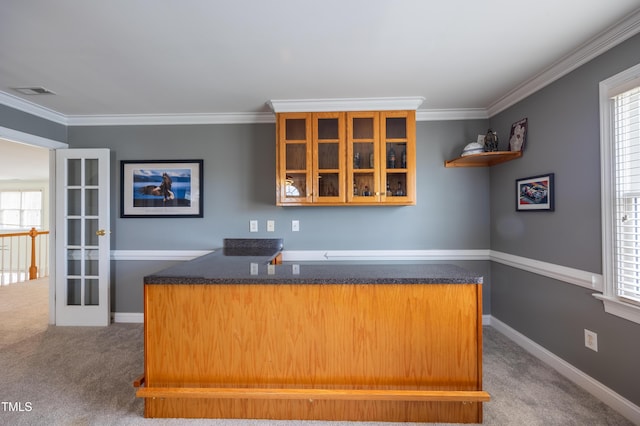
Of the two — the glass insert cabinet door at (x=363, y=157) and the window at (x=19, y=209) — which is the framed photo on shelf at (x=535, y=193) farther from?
the window at (x=19, y=209)

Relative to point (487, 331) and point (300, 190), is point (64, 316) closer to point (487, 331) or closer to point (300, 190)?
point (300, 190)

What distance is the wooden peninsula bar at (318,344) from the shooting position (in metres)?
1.57

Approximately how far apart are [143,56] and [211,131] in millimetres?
1181

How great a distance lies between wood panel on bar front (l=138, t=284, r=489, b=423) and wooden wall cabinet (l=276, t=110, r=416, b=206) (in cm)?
133

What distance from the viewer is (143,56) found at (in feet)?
6.53

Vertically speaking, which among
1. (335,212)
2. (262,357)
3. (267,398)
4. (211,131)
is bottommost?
(267,398)

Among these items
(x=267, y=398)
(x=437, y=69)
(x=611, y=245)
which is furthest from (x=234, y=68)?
(x=611, y=245)

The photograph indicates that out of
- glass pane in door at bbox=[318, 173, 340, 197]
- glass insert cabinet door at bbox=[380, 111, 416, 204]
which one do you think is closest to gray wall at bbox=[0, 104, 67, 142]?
glass pane in door at bbox=[318, 173, 340, 197]

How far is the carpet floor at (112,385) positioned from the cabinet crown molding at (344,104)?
235cm

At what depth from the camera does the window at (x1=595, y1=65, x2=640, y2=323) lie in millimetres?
1682

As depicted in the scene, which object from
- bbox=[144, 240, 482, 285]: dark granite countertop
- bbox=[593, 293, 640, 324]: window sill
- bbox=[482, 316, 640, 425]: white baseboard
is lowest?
bbox=[482, 316, 640, 425]: white baseboard

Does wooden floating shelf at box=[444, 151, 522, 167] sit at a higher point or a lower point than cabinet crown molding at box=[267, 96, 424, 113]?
lower

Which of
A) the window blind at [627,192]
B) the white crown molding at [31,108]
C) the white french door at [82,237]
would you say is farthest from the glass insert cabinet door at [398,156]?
the white crown molding at [31,108]

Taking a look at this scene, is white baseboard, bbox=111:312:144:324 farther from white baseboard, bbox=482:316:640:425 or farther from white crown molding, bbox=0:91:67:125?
white baseboard, bbox=482:316:640:425
